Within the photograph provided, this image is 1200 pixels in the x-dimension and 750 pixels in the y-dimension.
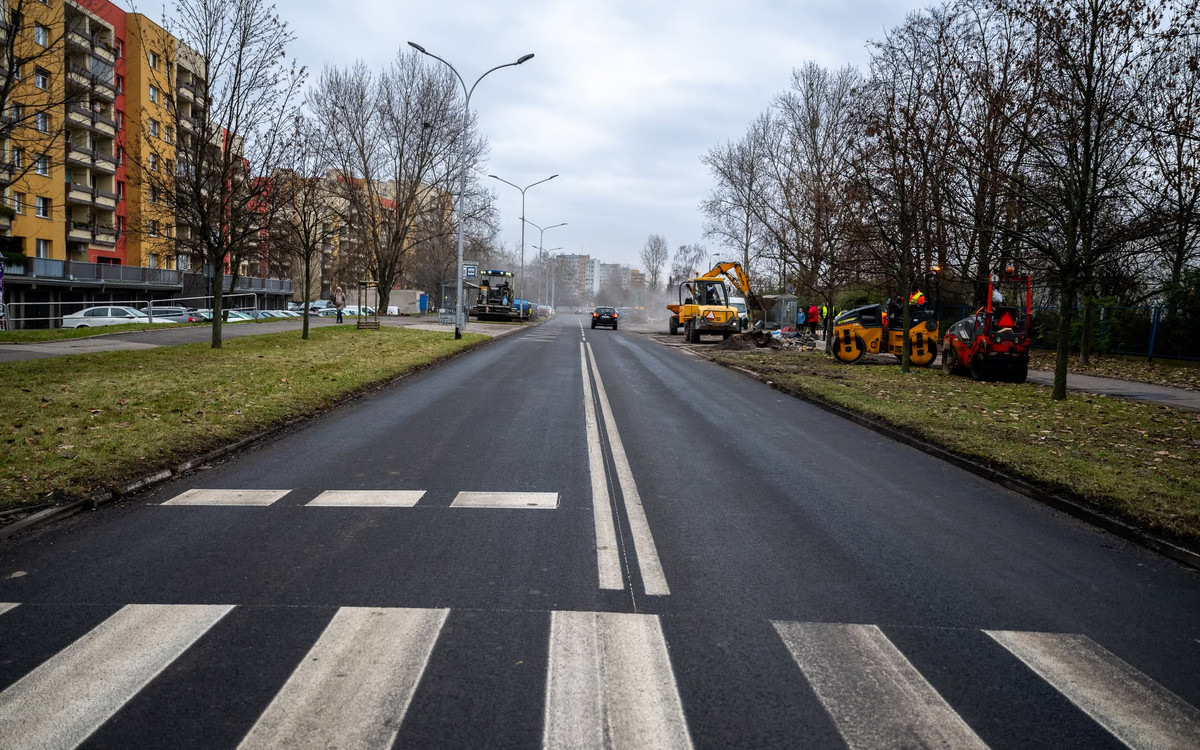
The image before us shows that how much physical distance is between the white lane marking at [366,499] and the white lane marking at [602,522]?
1.46 meters

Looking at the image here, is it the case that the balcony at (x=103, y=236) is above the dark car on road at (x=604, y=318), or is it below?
above

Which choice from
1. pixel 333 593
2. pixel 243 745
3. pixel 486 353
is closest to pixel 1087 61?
pixel 333 593

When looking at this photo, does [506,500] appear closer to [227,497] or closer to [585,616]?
[227,497]

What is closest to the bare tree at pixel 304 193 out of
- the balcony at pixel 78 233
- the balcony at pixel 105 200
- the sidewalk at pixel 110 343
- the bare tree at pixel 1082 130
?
the sidewalk at pixel 110 343

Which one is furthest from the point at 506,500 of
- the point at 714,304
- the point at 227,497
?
the point at 714,304

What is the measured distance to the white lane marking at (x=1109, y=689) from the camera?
3.00m

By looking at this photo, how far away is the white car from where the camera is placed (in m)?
31.9

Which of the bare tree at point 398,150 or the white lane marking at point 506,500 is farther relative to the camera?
the bare tree at point 398,150

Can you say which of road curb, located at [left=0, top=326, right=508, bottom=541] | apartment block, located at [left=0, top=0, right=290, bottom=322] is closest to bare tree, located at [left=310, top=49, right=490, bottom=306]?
apartment block, located at [left=0, top=0, right=290, bottom=322]

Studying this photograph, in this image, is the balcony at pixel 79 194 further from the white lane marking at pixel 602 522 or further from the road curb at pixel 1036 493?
the road curb at pixel 1036 493

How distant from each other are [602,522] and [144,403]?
737 centimetres

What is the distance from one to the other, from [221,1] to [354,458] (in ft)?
45.1

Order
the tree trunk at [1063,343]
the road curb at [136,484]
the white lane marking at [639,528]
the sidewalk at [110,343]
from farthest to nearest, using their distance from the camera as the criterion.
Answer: the sidewalk at [110,343] < the tree trunk at [1063,343] < the road curb at [136,484] < the white lane marking at [639,528]

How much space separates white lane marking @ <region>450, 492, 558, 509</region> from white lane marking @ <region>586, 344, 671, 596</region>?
63 cm
